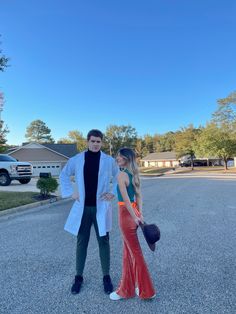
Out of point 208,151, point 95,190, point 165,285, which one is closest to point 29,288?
point 95,190

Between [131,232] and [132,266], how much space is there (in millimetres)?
379

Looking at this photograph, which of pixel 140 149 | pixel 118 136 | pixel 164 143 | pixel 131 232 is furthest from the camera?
pixel 164 143

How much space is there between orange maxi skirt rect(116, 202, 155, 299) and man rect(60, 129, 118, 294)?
27 cm

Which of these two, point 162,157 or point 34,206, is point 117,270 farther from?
point 162,157

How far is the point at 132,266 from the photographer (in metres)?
2.91

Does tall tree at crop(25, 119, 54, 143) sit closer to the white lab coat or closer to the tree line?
the tree line

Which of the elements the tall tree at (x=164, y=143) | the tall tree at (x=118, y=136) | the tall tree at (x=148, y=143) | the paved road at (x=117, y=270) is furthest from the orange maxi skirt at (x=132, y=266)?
the tall tree at (x=164, y=143)

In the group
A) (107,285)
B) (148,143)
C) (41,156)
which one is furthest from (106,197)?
(148,143)

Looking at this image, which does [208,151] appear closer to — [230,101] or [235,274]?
[230,101]

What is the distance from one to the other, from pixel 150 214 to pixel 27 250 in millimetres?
3921

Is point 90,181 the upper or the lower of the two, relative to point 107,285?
upper

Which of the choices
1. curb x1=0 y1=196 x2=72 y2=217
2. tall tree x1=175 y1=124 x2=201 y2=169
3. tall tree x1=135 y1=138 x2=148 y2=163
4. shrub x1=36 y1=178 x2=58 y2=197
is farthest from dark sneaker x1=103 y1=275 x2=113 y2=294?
tall tree x1=135 y1=138 x2=148 y2=163

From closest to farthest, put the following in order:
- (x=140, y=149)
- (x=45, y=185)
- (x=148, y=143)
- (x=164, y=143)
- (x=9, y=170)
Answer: (x=45, y=185) → (x=9, y=170) → (x=140, y=149) → (x=148, y=143) → (x=164, y=143)

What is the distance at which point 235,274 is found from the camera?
3.47 m
